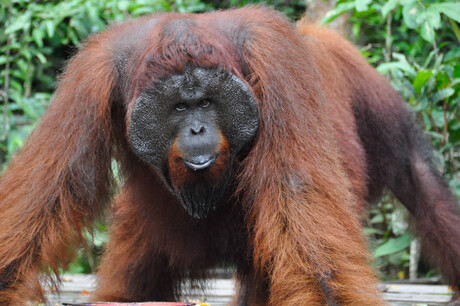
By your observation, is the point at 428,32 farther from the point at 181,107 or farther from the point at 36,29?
the point at 36,29

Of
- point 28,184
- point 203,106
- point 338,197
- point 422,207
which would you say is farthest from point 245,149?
point 422,207

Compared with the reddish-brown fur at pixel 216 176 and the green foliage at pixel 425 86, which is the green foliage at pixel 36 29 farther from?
the reddish-brown fur at pixel 216 176

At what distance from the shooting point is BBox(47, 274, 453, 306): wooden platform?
3.82 meters

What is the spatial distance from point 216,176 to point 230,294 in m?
2.09

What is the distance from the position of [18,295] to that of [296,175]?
118 centimetres

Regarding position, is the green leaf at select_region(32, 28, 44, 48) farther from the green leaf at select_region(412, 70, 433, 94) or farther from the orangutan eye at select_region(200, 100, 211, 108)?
the orangutan eye at select_region(200, 100, 211, 108)

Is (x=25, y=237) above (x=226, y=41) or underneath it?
underneath

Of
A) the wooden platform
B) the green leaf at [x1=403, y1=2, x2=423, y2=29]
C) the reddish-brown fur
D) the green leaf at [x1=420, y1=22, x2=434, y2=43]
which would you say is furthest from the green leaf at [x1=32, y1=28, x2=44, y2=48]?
the green leaf at [x1=420, y1=22, x2=434, y2=43]

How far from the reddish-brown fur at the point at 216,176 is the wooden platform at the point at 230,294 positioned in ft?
2.69

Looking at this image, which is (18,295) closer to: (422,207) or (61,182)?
(61,182)

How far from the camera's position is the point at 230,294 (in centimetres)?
451

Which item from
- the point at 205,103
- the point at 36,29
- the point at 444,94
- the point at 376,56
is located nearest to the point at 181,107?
the point at 205,103

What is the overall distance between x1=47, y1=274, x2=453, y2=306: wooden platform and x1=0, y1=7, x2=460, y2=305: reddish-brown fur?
819 mm

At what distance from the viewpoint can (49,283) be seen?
279cm
